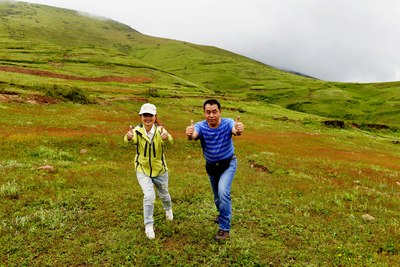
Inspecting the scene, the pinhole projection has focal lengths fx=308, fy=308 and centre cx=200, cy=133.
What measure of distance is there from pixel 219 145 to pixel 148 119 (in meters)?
2.20

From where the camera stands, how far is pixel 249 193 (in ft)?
48.6

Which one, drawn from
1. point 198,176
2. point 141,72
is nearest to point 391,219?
point 198,176

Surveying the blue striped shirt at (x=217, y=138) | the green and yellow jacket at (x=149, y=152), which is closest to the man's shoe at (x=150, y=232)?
the green and yellow jacket at (x=149, y=152)

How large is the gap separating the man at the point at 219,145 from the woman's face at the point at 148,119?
116 centimetres

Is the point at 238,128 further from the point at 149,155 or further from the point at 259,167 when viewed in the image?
the point at 259,167

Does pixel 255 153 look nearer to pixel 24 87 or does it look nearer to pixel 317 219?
pixel 317 219

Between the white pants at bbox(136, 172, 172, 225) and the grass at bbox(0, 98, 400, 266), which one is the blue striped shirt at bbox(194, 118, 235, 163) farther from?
the grass at bbox(0, 98, 400, 266)

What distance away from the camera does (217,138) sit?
8789 millimetres

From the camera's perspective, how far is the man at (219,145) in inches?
337

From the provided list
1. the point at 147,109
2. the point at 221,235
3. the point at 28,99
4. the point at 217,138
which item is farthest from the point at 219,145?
the point at 28,99

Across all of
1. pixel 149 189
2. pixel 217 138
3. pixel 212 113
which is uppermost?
pixel 212 113

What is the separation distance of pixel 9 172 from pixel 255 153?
1976 centimetres

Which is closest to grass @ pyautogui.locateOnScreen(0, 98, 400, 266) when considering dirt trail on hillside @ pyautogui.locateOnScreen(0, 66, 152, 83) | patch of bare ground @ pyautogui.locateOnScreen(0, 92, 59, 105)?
patch of bare ground @ pyautogui.locateOnScreen(0, 92, 59, 105)

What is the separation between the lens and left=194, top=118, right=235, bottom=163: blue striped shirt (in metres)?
8.78
